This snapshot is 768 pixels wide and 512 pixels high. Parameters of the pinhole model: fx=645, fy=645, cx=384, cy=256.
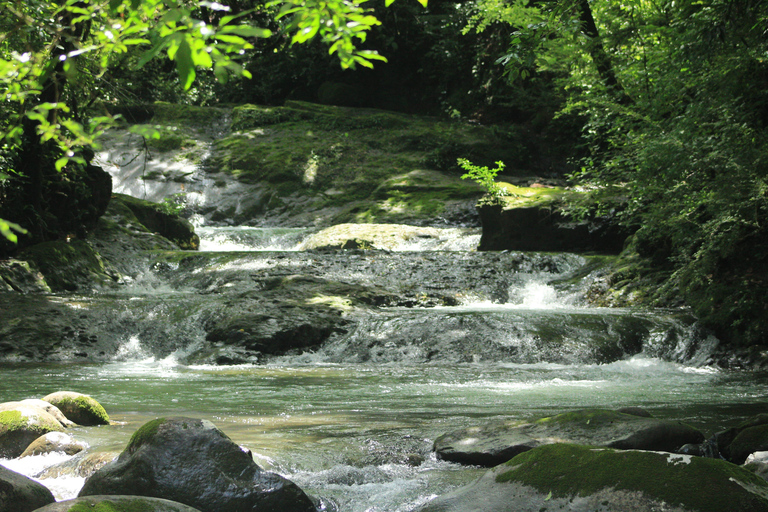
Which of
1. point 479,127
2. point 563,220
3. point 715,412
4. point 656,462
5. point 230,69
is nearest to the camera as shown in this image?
point 230,69

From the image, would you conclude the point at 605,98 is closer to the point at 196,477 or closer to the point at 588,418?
the point at 588,418

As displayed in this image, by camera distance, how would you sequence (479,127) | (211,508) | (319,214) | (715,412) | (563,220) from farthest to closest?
(479,127)
(319,214)
(563,220)
(715,412)
(211,508)

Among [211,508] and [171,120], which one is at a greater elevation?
[171,120]

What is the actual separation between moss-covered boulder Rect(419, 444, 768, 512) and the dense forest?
6.15 feet

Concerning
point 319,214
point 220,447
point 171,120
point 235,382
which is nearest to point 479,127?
point 319,214

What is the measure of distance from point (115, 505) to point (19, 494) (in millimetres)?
598

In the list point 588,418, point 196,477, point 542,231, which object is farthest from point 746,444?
point 542,231

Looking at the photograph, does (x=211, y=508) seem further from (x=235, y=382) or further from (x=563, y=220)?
(x=563, y=220)

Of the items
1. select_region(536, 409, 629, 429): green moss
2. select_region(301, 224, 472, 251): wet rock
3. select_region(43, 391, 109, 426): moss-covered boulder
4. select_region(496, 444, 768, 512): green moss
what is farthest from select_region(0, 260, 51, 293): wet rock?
select_region(496, 444, 768, 512): green moss

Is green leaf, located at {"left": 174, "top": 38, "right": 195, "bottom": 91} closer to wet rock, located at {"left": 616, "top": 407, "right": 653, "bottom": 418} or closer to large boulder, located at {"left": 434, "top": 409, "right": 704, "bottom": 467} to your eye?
large boulder, located at {"left": 434, "top": 409, "right": 704, "bottom": 467}

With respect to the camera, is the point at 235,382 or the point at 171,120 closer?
the point at 235,382

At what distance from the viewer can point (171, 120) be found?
873 inches

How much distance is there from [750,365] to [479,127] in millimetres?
14851

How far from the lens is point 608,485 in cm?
262
